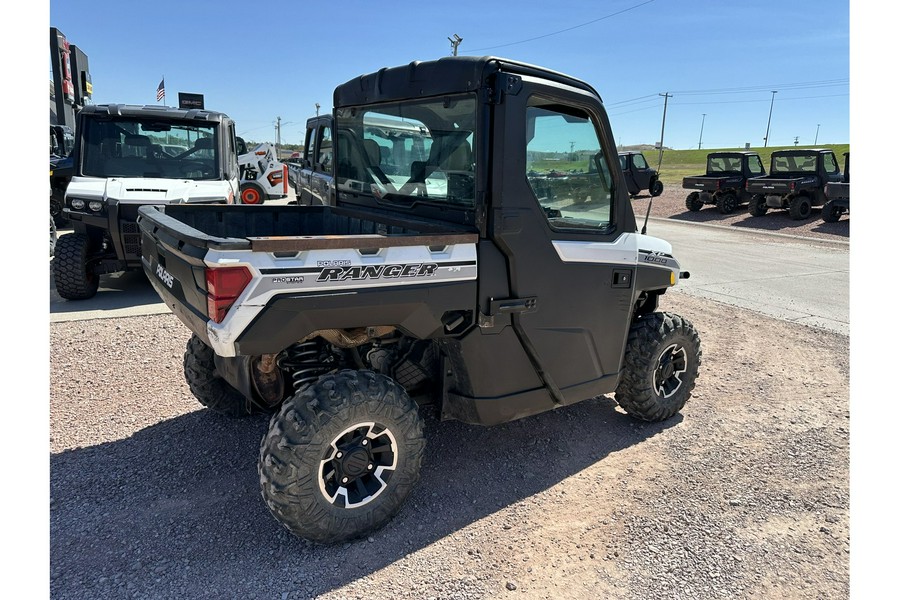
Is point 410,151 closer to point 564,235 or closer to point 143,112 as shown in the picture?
point 564,235

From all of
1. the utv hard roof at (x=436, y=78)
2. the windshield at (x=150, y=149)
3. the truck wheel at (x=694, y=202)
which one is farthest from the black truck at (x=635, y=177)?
the truck wheel at (x=694, y=202)

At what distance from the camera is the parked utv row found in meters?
18.0

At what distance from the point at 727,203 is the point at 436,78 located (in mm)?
20912

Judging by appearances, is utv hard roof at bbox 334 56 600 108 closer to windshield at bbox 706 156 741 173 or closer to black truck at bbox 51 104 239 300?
black truck at bbox 51 104 239 300

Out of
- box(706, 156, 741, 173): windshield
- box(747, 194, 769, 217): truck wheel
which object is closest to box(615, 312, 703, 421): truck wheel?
box(747, 194, 769, 217): truck wheel

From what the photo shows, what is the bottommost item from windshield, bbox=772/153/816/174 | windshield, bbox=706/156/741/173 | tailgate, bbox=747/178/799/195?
tailgate, bbox=747/178/799/195

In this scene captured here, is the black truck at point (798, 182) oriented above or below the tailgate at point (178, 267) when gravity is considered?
above

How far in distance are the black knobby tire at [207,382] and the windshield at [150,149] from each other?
4.80m

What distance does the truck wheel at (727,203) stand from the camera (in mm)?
21359

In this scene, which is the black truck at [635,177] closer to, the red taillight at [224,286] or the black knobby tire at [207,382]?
the red taillight at [224,286]

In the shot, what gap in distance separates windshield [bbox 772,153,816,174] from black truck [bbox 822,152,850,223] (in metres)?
1.15

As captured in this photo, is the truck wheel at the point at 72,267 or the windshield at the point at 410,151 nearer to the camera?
the windshield at the point at 410,151

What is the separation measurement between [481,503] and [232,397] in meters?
1.90

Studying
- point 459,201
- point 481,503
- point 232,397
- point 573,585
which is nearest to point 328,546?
point 481,503
